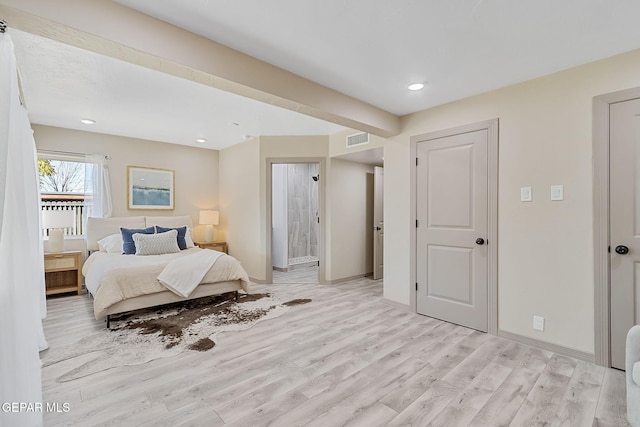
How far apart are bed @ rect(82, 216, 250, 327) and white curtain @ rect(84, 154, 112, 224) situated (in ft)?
0.63

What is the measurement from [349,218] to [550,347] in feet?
10.5

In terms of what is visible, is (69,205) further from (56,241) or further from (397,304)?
(397,304)

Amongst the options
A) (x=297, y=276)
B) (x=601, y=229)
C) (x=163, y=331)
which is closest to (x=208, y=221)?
(x=297, y=276)

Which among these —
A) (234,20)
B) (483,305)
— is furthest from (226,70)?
(483,305)

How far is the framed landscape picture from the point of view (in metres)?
5.11

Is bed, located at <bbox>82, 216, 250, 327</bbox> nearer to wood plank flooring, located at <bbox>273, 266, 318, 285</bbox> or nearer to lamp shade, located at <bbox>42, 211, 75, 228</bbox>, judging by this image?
lamp shade, located at <bbox>42, 211, 75, 228</bbox>

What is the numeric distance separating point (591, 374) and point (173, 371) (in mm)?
3136

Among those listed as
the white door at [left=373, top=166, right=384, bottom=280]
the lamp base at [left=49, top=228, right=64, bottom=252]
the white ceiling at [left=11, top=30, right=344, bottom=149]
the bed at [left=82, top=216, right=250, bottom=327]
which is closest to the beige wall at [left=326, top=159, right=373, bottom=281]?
the white door at [left=373, top=166, right=384, bottom=280]

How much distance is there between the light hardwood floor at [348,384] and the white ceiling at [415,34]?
7.93 ft

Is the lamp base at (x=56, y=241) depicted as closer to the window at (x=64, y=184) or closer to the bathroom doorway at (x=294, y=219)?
the window at (x=64, y=184)

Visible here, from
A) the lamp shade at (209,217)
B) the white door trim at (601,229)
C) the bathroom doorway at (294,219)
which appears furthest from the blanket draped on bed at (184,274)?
the white door trim at (601,229)

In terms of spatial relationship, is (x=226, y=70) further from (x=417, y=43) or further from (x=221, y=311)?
(x=221, y=311)

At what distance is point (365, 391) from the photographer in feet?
6.56

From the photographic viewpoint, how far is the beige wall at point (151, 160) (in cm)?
454
